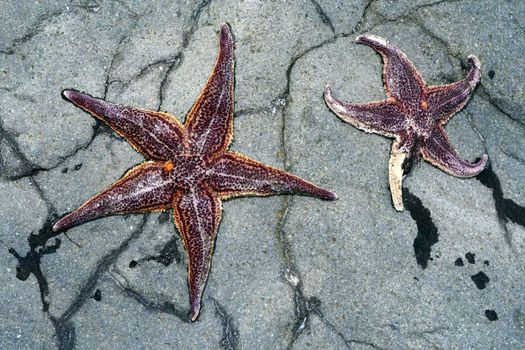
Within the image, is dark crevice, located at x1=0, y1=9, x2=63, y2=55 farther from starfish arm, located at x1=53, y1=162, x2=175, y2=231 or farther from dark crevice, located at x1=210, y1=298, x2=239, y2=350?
dark crevice, located at x1=210, y1=298, x2=239, y2=350

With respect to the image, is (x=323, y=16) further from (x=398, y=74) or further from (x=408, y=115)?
(x=408, y=115)

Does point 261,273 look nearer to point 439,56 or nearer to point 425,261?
point 425,261

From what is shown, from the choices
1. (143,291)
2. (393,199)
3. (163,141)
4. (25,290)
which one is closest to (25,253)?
(25,290)

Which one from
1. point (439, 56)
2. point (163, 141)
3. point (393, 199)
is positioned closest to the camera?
point (163, 141)

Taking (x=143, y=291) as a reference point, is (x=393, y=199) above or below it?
above

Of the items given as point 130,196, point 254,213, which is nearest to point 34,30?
point 130,196
